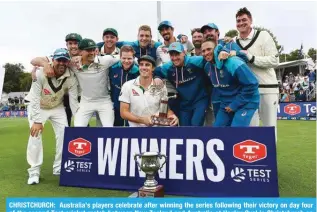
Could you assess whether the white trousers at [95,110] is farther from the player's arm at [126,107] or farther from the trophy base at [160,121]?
the trophy base at [160,121]

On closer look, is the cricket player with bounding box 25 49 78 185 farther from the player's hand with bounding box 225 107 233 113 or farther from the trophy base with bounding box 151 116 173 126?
the player's hand with bounding box 225 107 233 113

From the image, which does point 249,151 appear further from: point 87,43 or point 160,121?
point 87,43

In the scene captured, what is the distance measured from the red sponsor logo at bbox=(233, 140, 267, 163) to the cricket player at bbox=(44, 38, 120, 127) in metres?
2.06

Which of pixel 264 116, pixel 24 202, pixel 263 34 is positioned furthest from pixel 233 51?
pixel 24 202

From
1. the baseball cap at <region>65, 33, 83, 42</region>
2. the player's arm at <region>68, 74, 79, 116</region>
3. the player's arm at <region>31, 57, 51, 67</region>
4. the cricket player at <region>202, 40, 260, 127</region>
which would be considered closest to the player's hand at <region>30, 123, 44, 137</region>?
the player's arm at <region>68, 74, 79, 116</region>

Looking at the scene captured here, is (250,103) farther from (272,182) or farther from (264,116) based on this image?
(272,182)

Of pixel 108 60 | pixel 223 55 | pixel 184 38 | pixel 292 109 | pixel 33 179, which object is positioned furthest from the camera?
pixel 292 109

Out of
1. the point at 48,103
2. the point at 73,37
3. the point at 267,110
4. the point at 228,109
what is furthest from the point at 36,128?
the point at 267,110

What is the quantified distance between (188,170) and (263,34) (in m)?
2.14

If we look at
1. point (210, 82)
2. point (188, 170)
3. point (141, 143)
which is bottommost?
point (188, 170)

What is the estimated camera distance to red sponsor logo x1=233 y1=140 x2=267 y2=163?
3.62 m

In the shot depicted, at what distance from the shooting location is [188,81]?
15.1ft

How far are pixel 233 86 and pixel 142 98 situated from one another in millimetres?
1204

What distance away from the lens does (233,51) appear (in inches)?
165
